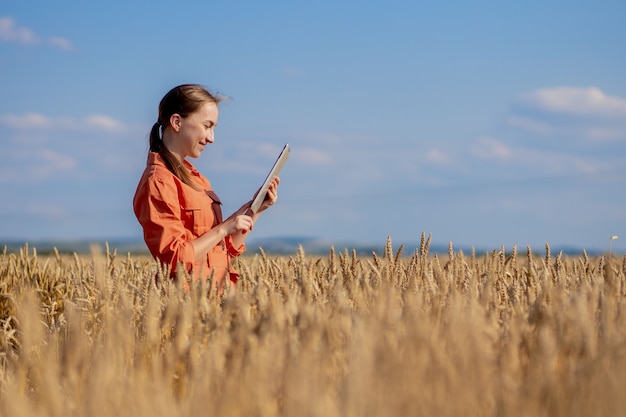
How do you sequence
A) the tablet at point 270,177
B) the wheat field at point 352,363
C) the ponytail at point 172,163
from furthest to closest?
1. the ponytail at point 172,163
2. the tablet at point 270,177
3. the wheat field at point 352,363

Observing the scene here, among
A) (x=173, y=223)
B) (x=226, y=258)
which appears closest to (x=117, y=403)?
(x=173, y=223)

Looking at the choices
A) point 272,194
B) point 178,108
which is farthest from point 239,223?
point 178,108

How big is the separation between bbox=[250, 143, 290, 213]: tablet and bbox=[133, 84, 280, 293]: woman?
0.06 metres

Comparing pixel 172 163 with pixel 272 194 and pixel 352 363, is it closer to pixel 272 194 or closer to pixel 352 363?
pixel 272 194

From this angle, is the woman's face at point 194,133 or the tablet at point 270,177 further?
the woman's face at point 194,133

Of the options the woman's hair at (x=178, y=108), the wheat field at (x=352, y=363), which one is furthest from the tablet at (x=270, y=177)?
the wheat field at (x=352, y=363)

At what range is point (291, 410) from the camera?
5.68 feet

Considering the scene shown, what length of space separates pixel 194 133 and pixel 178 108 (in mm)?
168

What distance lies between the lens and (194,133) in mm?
4570

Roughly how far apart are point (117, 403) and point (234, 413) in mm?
335

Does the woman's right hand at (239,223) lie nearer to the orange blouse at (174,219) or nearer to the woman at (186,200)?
the woman at (186,200)

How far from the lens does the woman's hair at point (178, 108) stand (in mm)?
4531

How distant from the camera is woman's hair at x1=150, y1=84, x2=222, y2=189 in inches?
178

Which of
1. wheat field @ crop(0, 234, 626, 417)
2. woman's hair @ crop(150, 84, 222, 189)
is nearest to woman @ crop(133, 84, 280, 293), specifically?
woman's hair @ crop(150, 84, 222, 189)
